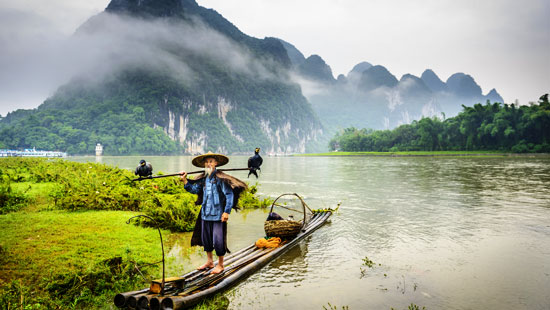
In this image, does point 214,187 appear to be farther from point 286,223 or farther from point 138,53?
point 138,53

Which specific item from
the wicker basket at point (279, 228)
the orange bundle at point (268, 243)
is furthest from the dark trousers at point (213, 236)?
the wicker basket at point (279, 228)

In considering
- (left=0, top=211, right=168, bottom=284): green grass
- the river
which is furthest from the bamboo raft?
(left=0, top=211, right=168, bottom=284): green grass

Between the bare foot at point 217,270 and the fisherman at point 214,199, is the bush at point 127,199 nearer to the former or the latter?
the fisherman at point 214,199

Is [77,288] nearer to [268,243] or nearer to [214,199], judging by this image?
[214,199]

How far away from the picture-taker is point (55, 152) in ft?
375

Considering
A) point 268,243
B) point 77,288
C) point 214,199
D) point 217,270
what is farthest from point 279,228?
point 77,288

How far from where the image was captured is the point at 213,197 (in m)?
5.02

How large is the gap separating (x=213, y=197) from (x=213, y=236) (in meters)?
0.64

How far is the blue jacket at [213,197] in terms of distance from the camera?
5.02m

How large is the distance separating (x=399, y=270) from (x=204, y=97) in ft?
635

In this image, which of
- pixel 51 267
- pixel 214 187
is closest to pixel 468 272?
pixel 214 187

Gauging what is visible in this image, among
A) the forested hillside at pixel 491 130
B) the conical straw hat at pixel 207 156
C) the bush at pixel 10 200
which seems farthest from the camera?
the forested hillside at pixel 491 130

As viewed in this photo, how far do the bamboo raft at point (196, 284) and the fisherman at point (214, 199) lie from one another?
271 mm

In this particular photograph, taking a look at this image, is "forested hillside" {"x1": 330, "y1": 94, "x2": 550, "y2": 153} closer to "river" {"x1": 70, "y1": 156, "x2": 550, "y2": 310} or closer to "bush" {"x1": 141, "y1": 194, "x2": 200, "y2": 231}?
"river" {"x1": 70, "y1": 156, "x2": 550, "y2": 310}
